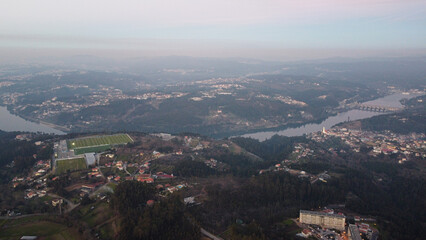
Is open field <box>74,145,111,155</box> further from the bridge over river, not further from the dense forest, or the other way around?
the bridge over river

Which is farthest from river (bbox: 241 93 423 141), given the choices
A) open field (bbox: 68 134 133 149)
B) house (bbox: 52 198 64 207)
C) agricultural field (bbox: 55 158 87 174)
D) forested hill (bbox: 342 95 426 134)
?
house (bbox: 52 198 64 207)

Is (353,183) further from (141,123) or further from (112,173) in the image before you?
(141,123)

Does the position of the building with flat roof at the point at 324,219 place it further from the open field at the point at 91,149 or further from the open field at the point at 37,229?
the open field at the point at 91,149

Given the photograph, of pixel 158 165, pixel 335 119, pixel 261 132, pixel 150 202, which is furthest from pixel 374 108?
pixel 150 202

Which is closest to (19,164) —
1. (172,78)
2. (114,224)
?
(114,224)

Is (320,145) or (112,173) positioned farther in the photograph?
(320,145)

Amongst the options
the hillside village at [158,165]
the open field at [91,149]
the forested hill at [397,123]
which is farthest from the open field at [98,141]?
the forested hill at [397,123]

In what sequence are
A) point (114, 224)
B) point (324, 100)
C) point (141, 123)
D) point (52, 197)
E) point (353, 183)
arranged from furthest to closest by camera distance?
point (324, 100)
point (141, 123)
point (353, 183)
point (52, 197)
point (114, 224)
